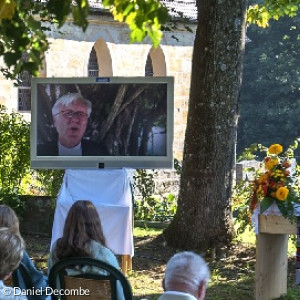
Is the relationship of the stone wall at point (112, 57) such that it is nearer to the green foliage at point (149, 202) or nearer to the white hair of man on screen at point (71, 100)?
the green foliage at point (149, 202)

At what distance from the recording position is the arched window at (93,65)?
2661cm

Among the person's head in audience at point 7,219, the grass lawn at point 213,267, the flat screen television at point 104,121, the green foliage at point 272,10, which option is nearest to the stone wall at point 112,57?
the green foliage at point 272,10

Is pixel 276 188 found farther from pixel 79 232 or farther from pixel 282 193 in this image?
pixel 79 232

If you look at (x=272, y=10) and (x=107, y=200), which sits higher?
(x=272, y=10)

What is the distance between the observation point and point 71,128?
982cm

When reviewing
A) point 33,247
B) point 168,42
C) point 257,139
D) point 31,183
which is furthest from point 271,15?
point 257,139

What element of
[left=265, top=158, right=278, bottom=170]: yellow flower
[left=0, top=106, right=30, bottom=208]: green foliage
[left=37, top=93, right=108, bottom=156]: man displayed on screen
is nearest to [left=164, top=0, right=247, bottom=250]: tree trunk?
[left=37, top=93, right=108, bottom=156]: man displayed on screen

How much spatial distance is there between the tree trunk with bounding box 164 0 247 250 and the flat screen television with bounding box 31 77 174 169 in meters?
1.42

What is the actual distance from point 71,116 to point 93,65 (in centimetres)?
1718

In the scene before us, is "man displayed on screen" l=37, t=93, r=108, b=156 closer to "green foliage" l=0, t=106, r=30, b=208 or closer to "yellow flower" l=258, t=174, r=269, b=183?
"yellow flower" l=258, t=174, r=269, b=183

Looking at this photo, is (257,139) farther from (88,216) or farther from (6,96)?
(88,216)

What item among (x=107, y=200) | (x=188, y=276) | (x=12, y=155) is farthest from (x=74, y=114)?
(x=188, y=276)

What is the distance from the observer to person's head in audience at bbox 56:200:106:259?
18.3 ft

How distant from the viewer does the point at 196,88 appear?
11.2 metres
